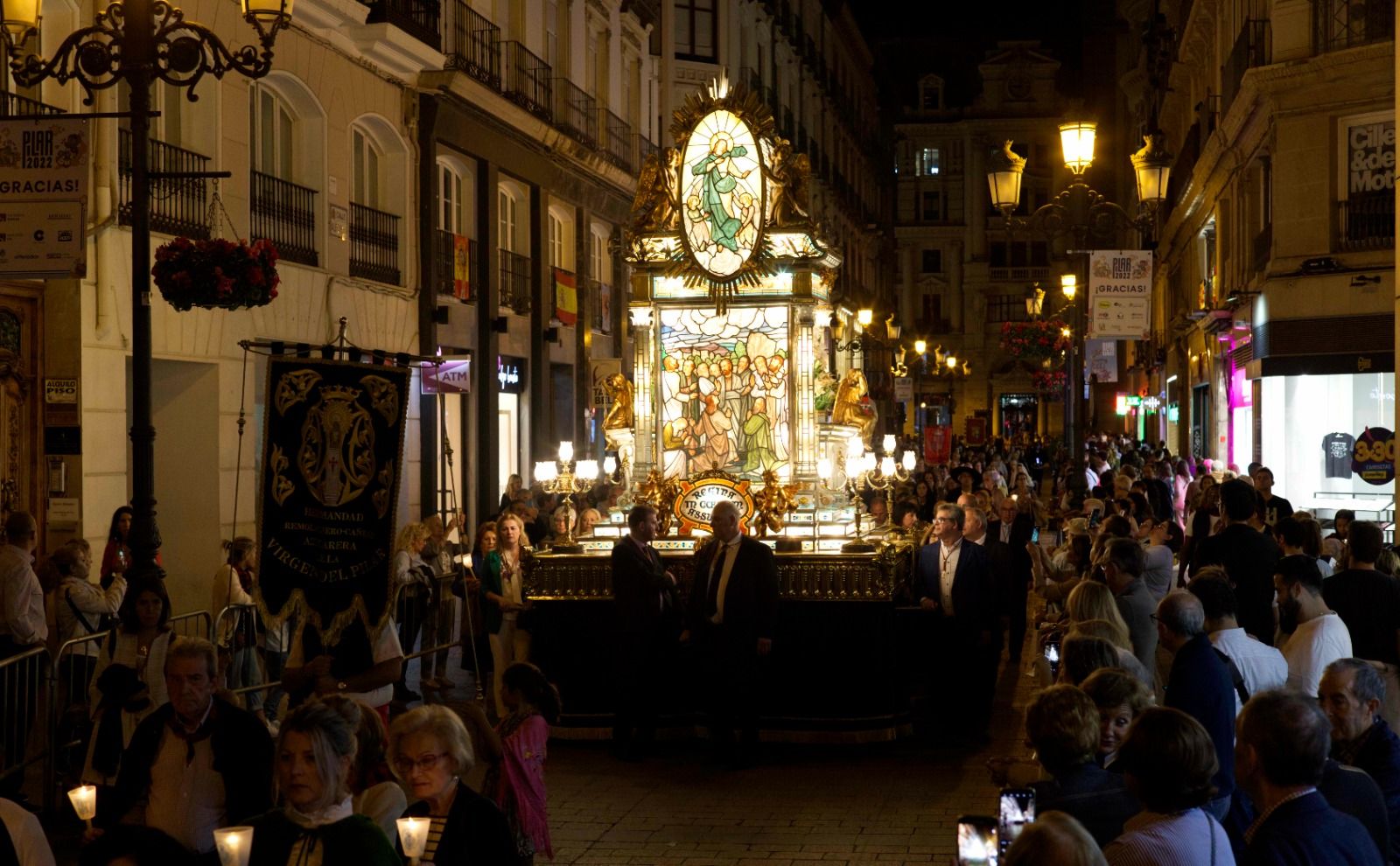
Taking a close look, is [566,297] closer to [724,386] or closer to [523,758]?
[724,386]

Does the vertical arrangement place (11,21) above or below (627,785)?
above

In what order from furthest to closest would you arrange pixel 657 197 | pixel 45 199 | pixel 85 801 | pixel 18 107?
1. pixel 18 107
2. pixel 657 197
3. pixel 45 199
4. pixel 85 801

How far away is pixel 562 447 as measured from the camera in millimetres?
17125

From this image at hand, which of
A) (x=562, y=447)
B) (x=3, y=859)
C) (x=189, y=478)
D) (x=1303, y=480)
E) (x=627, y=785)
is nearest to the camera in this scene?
(x=3, y=859)

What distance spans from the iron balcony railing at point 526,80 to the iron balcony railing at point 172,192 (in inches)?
357

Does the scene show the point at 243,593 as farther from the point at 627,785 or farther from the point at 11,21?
the point at 11,21

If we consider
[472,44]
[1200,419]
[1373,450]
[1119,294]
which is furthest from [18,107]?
[1200,419]

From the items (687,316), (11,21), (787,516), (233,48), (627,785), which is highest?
(233,48)

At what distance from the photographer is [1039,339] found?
118ft

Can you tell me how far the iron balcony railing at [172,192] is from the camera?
15977 mm

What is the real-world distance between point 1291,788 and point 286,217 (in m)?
17.2

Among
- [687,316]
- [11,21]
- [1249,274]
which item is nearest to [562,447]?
[687,316]

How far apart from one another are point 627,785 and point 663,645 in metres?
1.39

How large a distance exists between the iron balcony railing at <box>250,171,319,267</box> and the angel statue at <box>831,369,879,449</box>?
793 centimetres
